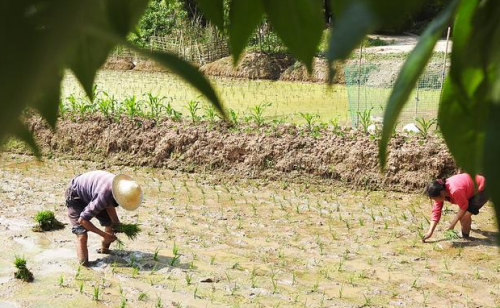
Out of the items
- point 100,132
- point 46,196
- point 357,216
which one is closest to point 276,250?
point 357,216

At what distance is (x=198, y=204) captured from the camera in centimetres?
596

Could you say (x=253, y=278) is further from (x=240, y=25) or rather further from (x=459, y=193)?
(x=240, y=25)

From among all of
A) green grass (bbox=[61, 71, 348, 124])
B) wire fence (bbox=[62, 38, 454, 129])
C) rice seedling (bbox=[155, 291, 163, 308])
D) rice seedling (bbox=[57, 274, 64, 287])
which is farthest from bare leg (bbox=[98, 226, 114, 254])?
green grass (bbox=[61, 71, 348, 124])

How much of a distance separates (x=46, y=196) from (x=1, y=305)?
224cm

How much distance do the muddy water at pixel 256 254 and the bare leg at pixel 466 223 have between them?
116 millimetres

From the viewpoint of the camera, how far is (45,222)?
5.25 meters

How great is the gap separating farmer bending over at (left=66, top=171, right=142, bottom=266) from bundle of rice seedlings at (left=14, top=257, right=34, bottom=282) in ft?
1.27

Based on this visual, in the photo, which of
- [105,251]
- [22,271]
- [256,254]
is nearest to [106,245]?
[105,251]

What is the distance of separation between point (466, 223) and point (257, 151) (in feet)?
7.84

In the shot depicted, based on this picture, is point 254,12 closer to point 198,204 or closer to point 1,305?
point 1,305

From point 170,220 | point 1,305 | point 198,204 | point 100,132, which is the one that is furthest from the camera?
point 100,132

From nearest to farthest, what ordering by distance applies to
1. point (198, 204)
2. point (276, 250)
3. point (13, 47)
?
point (13, 47)
point (276, 250)
point (198, 204)

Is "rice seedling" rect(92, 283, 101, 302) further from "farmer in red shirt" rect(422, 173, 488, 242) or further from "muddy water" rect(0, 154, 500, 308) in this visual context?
"farmer in red shirt" rect(422, 173, 488, 242)

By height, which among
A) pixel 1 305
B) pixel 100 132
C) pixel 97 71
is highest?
pixel 97 71
